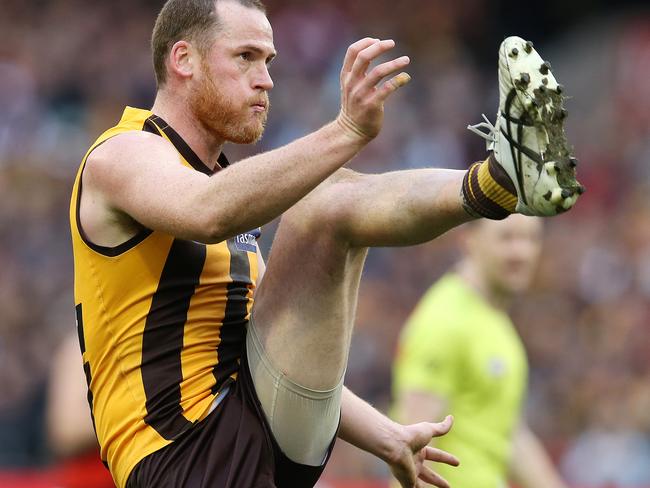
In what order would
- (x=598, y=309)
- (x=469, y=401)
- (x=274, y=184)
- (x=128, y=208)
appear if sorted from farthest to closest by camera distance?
(x=598, y=309) < (x=469, y=401) < (x=128, y=208) < (x=274, y=184)

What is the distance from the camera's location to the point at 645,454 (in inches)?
385

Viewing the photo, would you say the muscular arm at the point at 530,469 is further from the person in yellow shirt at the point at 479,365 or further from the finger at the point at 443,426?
the finger at the point at 443,426

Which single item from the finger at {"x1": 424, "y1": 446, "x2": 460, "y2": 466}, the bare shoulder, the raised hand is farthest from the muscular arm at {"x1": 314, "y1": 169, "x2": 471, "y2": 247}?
the finger at {"x1": 424, "y1": 446, "x2": 460, "y2": 466}

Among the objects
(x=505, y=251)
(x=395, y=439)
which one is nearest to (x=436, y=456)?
(x=395, y=439)

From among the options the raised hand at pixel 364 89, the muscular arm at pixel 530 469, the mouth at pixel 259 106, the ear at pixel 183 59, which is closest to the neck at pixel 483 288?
the muscular arm at pixel 530 469

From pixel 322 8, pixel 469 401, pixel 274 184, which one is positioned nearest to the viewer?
pixel 274 184

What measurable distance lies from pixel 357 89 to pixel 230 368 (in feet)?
3.61

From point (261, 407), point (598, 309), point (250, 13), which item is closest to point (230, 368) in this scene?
point (261, 407)

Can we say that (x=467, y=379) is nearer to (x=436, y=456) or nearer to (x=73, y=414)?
(x=436, y=456)

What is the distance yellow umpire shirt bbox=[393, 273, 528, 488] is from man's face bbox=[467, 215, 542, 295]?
0.26 m

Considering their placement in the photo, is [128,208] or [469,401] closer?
[128,208]

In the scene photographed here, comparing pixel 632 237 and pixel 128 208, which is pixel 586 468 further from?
pixel 128 208

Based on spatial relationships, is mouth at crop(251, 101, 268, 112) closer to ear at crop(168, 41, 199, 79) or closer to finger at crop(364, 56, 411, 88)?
ear at crop(168, 41, 199, 79)

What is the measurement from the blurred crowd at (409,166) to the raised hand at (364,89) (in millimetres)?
6314
